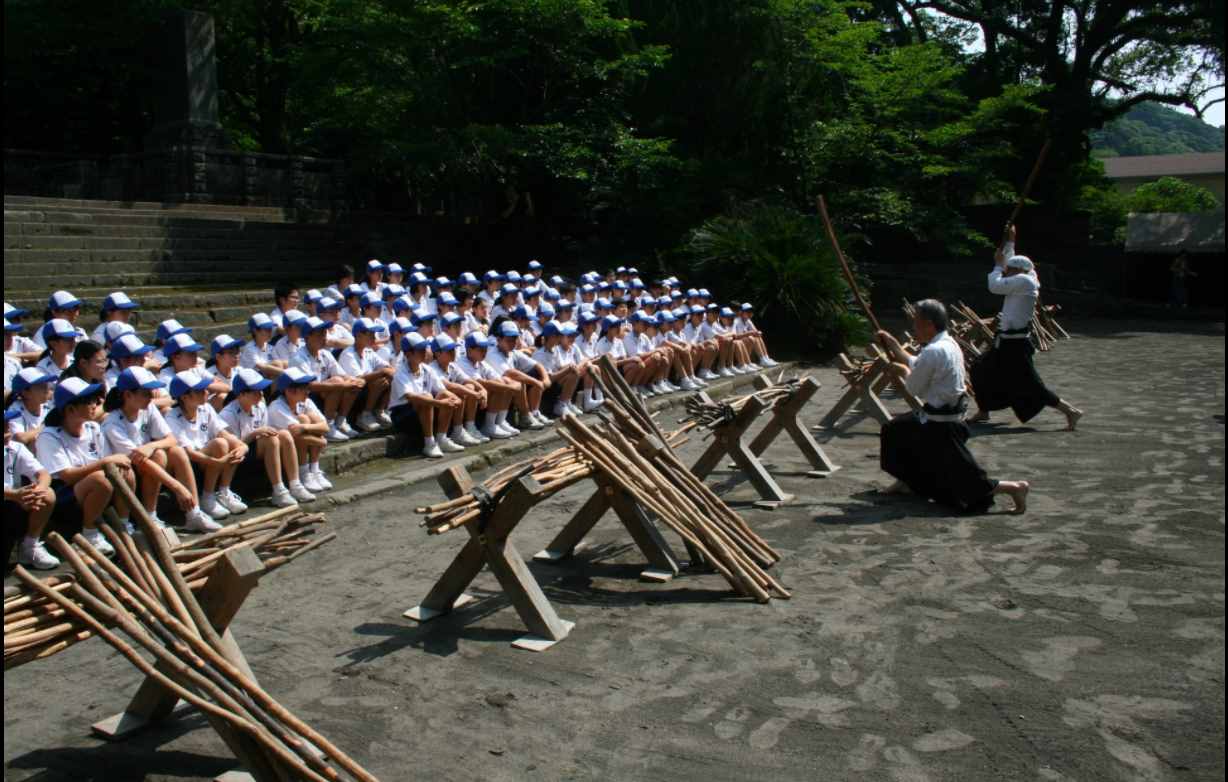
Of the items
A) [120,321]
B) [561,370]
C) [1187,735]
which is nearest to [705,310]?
[561,370]

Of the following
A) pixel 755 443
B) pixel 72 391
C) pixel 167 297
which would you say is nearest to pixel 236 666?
pixel 72 391

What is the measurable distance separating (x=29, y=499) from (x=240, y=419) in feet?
6.80

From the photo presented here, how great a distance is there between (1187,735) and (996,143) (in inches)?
986

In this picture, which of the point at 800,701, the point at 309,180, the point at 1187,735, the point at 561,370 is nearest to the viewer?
the point at 1187,735

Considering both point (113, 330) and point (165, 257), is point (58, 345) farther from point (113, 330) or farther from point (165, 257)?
point (165, 257)

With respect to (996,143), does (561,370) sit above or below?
below

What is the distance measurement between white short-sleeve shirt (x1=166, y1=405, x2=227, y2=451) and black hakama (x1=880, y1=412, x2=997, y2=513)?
5197 mm

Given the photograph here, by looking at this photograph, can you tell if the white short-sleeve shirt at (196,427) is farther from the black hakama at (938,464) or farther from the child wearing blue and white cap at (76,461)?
the black hakama at (938,464)

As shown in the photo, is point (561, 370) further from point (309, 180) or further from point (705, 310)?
point (309, 180)

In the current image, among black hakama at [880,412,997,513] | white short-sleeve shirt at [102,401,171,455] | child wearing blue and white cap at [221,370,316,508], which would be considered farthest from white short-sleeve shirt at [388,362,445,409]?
black hakama at [880,412,997,513]

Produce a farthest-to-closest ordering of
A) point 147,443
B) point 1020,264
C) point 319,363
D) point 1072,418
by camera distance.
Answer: point 1072,418 < point 1020,264 < point 319,363 < point 147,443

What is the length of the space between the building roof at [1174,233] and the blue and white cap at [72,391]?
28108 millimetres

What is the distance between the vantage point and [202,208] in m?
18.9

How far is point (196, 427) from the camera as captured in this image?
773 centimetres
